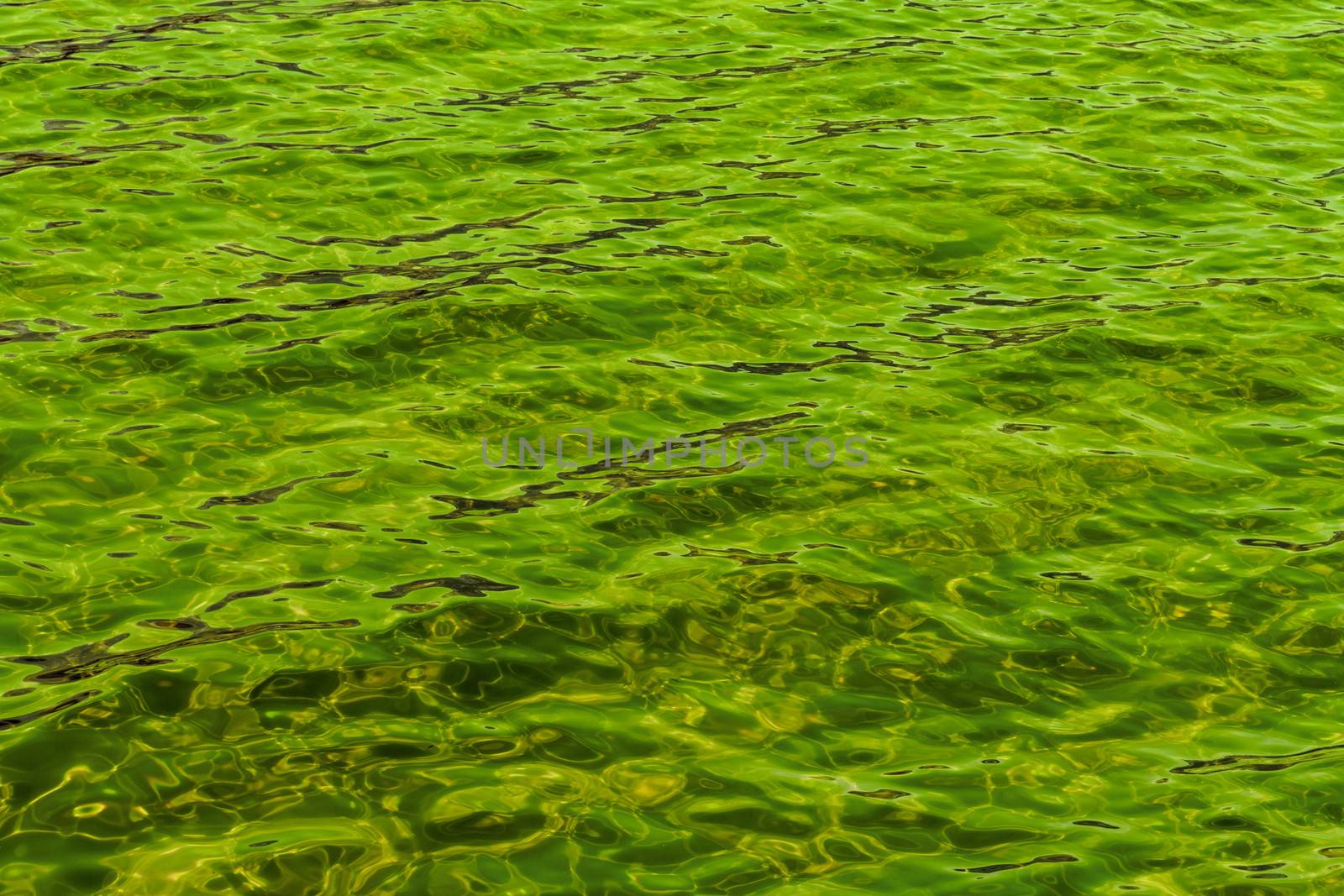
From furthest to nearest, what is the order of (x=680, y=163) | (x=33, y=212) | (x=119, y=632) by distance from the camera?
(x=680, y=163), (x=33, y=212), (x=119, y=632)

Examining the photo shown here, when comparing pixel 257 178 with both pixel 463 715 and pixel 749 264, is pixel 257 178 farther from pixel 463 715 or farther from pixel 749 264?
pixel 463 715

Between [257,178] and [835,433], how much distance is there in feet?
19.3

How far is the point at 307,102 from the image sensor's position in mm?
13359

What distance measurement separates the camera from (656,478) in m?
8.38

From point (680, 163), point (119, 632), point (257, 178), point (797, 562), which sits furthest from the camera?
point (680, 163)

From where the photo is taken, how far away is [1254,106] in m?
14.3

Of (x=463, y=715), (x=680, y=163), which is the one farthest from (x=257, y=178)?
(x=463, y=715)

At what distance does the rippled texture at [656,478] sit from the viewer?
5953 millimetres

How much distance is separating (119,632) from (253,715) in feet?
3.16

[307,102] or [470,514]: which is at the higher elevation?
[307,102]

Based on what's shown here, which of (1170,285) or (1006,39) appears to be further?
(1006,39)

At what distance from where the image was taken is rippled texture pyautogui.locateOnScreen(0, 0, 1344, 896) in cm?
595

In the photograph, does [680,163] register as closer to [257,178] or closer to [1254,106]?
[257,178]

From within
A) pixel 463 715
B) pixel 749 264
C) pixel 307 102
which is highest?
pixel 307 102
